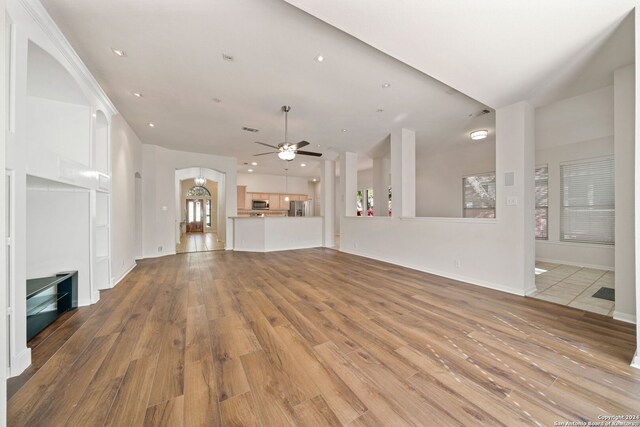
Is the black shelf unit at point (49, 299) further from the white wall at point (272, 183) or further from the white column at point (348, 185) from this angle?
the white wall at point (272, 183)

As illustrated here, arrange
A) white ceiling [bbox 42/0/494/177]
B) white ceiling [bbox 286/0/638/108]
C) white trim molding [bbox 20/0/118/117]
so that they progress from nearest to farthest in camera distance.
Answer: white ceiling [bbox 286/0/638/108], white trim molding [bbox 20/0/118/117], white ceiling [bbox 42/0/494/177]

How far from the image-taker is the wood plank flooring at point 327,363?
132cm

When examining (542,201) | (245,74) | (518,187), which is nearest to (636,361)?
(518,187)

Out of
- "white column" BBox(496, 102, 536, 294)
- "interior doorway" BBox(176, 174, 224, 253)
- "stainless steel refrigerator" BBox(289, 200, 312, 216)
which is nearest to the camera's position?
"white column" BBox(496, 102, 536, 294)

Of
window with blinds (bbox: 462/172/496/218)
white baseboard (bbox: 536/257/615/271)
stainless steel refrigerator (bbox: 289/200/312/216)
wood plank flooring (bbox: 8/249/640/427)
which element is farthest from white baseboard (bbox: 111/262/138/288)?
white baseboard (bbox: 536/257/615/271)

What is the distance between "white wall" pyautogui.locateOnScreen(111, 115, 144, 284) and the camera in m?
3.74

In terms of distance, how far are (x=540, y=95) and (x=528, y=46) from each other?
1.40m

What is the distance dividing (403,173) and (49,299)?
19.1 feet

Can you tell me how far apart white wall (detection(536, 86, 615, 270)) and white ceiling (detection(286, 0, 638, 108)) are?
2295 mm

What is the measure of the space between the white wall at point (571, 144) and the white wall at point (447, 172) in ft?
3.52

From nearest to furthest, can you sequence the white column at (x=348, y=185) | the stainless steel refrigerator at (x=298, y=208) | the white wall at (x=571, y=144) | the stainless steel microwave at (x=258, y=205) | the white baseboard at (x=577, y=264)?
the white wall at (x=571, y=144), the white baseboard at (x=577, y=264), the white column at (x=348, y=185), the stainless steel microwave at (x=258, y=205), the stainless steel refrigerator at (x=298, y=208)

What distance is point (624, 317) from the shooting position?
7.96 ft

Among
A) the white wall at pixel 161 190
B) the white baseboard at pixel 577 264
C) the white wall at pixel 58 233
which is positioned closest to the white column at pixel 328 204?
the white wall at pixel 161 190

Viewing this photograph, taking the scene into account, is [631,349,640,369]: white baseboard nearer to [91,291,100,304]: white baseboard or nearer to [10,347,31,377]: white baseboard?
[10,347,31,377]: white baseboard
